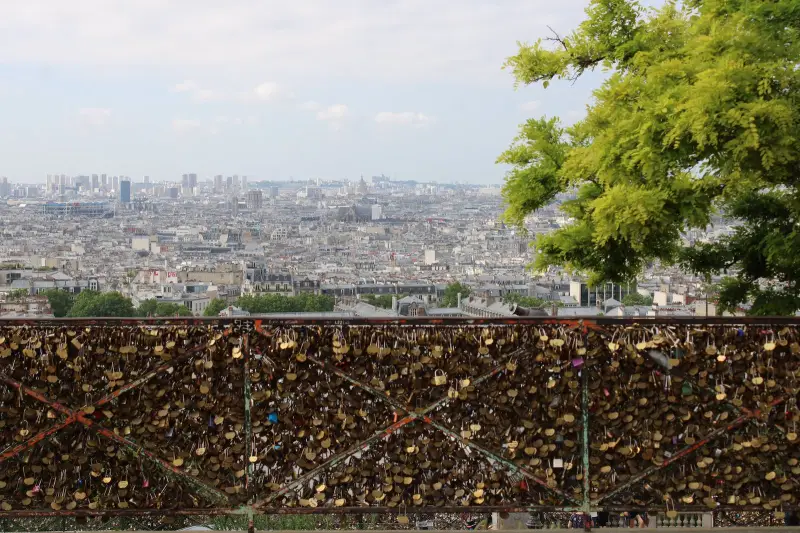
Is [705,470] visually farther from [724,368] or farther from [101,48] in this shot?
[101,48]

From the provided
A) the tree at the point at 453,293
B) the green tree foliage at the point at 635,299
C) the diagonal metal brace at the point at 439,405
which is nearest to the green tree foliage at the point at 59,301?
the tree at the point at 453,293

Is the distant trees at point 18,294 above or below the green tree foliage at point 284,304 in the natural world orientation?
above

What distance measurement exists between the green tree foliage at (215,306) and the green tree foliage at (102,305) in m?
5.73

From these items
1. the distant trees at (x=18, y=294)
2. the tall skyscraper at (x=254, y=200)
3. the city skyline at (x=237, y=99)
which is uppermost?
the city skyline at (x=237, y=99)

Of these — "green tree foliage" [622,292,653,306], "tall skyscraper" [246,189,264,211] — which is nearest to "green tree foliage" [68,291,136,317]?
"green tree foliage" [622,292,653,306]

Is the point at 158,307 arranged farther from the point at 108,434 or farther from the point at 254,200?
the point at 108,434

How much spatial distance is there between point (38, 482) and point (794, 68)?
19.9ft

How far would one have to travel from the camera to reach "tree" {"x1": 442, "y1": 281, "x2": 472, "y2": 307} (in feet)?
251

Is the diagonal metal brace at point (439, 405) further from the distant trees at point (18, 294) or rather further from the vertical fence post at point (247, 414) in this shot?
the distant trees at point (18, 294)

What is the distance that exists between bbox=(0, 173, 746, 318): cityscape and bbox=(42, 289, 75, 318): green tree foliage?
0.53 ft

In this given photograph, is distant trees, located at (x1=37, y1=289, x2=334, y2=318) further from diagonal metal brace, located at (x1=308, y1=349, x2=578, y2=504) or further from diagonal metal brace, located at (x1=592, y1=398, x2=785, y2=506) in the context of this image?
diagonal metal brace, located at (x1=592, y1=398, x2=785, y2=506)

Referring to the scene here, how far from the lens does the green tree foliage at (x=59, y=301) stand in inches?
2630

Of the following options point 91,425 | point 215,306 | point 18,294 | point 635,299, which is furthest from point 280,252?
point 91,425

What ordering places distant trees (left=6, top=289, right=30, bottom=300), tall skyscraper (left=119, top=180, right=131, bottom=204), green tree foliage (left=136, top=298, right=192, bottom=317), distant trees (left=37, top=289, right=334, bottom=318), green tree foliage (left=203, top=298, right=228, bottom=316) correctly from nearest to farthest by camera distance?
distant trees (left=6, top=289, right=30, bottom=300)
distant trees (left=37, top=289, right=334, bottom=318)
green tree foliage (left=136, top=298, right=192, bottom=317)
green tree foliage (left=203, top=298, right=228, bottom=316)
tall skyscraper (left=119, top=180, right=131, bottom=204)
